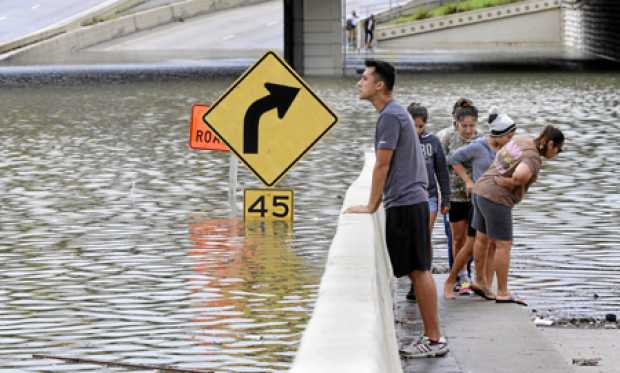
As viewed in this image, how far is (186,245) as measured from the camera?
14641mm

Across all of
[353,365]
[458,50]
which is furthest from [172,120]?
[458,50]

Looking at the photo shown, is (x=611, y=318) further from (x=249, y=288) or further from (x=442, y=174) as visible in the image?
(x=249, y=288)

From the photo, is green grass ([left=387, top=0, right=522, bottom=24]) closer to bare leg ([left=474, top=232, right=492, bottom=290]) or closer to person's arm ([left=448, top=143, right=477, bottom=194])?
person's arm ([left=448, top=143, right=477, bottom=194])

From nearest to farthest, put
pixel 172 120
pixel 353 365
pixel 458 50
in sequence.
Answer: pixel 353 365 < pixel 172 120 < pixel 458 50

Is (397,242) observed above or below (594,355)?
above

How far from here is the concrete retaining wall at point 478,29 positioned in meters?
69.3

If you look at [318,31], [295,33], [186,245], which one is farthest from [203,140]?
[295,33]

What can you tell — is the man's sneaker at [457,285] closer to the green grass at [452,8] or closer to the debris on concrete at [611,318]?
the debris on concrete at [611,318]

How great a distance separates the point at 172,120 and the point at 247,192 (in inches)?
590

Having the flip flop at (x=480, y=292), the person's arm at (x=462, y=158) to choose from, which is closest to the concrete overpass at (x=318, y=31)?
the person's arm at (x=462, y=158)

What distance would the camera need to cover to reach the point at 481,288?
39.3 feet

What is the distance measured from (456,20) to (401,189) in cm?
6100

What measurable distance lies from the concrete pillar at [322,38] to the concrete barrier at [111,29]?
50.8ft

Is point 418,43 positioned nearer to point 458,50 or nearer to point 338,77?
point 458,50
